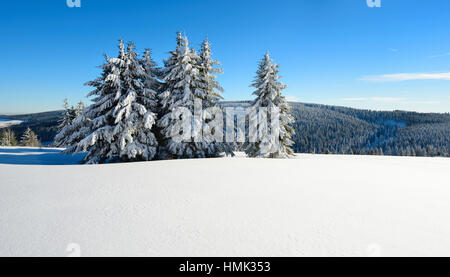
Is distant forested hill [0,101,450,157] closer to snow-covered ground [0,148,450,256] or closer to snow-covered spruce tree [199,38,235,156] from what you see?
snow-covered spruce tree [199,38,235,156]

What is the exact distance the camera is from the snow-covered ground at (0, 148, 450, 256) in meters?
3.35

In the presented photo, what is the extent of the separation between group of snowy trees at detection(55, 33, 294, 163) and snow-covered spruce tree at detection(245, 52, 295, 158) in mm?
296

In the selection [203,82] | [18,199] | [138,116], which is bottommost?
[18,199]

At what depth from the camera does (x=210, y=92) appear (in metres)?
17.5

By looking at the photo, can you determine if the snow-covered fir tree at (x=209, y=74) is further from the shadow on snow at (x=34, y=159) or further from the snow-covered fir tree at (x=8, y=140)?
the snow-covered fir tree at (x=8, y=140)

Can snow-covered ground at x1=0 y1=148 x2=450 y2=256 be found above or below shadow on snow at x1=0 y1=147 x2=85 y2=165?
below

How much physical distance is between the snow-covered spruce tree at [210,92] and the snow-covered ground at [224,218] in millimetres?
8746

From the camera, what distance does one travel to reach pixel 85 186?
6.79 meters

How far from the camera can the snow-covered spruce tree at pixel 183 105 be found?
15.1 meters

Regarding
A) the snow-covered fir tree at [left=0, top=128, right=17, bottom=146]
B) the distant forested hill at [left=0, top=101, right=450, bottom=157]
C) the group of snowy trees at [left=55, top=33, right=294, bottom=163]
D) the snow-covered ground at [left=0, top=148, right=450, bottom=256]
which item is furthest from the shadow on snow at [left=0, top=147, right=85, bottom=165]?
the distant forested hill at [left=0, top=101, right=450, bottom=157]

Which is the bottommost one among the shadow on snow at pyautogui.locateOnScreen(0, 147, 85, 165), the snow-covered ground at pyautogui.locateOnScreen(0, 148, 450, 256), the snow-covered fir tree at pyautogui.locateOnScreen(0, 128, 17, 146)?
the snow-covered ground at pyautogui.locateOnScreen(0, 148, 450, 256)

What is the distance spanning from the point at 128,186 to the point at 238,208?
3.89 metres
